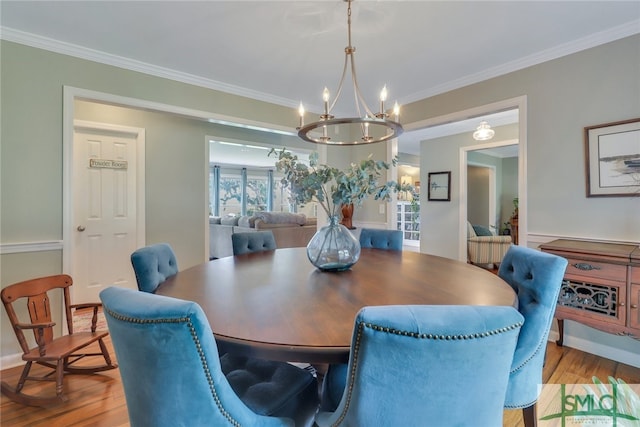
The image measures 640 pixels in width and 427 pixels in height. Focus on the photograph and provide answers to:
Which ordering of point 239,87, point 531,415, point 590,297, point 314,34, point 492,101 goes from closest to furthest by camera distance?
point 531,415 → point 590,297 → point 314,34 → point 492,101 → point 239,87

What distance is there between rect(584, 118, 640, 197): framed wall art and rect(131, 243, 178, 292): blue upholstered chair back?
3.11m

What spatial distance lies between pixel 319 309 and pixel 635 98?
282 cm

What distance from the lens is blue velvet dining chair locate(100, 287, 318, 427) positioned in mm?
700

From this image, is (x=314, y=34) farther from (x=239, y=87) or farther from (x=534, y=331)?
(x=534, y=331)

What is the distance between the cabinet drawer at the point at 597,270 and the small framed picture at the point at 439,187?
3.38 meters

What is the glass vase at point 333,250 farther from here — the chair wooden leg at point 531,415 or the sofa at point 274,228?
the sofa at point 274,228

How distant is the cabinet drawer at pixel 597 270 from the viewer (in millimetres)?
1911

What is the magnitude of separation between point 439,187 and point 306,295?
5.03m

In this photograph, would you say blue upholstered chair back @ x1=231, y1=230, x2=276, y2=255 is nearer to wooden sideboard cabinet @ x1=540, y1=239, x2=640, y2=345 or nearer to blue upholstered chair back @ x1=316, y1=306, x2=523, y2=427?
blue upholstered chair back @ x1=316, y1=306, x2=523, y2=427

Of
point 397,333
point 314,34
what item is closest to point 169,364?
point 397,333

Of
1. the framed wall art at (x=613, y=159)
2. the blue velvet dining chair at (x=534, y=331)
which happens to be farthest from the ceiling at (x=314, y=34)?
the blue velvet dining chair at (x=534, y=331)

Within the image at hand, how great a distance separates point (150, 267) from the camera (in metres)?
1.46

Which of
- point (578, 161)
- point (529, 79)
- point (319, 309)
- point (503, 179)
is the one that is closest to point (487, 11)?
point (529, 79)

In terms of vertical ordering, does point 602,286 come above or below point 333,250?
below
